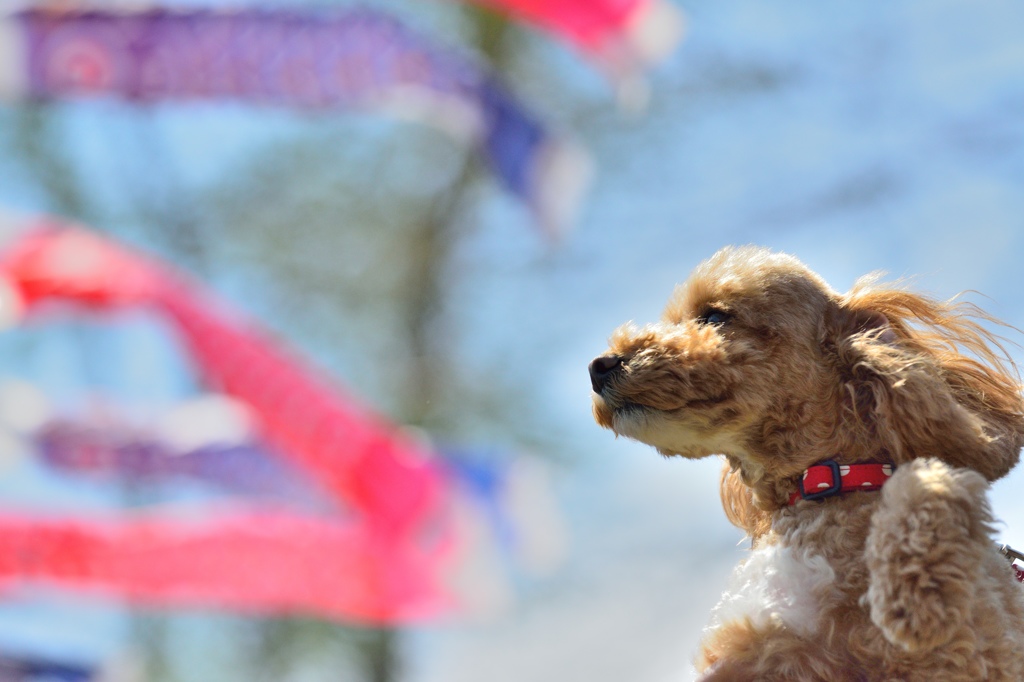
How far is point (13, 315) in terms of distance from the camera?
3275 millimetres

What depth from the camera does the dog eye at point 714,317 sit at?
3.15 ft

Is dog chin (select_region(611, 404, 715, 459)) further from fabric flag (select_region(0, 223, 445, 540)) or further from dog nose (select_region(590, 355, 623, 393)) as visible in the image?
fabric flag (select_region(0, 223, 445, 540))

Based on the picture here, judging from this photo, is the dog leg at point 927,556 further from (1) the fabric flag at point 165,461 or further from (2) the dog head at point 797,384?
(1) the fabric flag at point 165,461

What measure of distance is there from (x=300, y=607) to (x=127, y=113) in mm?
2313

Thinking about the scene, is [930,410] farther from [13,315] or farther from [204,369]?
[13,315]

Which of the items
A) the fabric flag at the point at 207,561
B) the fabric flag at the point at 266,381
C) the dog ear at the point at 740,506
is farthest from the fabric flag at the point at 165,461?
the dog ear at the point at 740,506

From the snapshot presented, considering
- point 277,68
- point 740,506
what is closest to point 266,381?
point 277,68

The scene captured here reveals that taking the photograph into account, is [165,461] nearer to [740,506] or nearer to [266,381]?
[266,381]

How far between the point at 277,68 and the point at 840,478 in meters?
2.62

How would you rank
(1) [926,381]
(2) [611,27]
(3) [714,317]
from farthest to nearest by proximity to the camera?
(2) [611,27], (3) [714,317], (1) [926,381]

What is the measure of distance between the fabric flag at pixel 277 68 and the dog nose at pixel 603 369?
82.7 inches

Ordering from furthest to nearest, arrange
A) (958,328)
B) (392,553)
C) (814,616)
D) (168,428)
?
(168,428), (392,553), (958,328), (814,616)

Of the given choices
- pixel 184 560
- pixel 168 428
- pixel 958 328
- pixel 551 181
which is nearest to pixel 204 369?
pixel 168 428

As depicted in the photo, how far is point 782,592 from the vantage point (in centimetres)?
84
